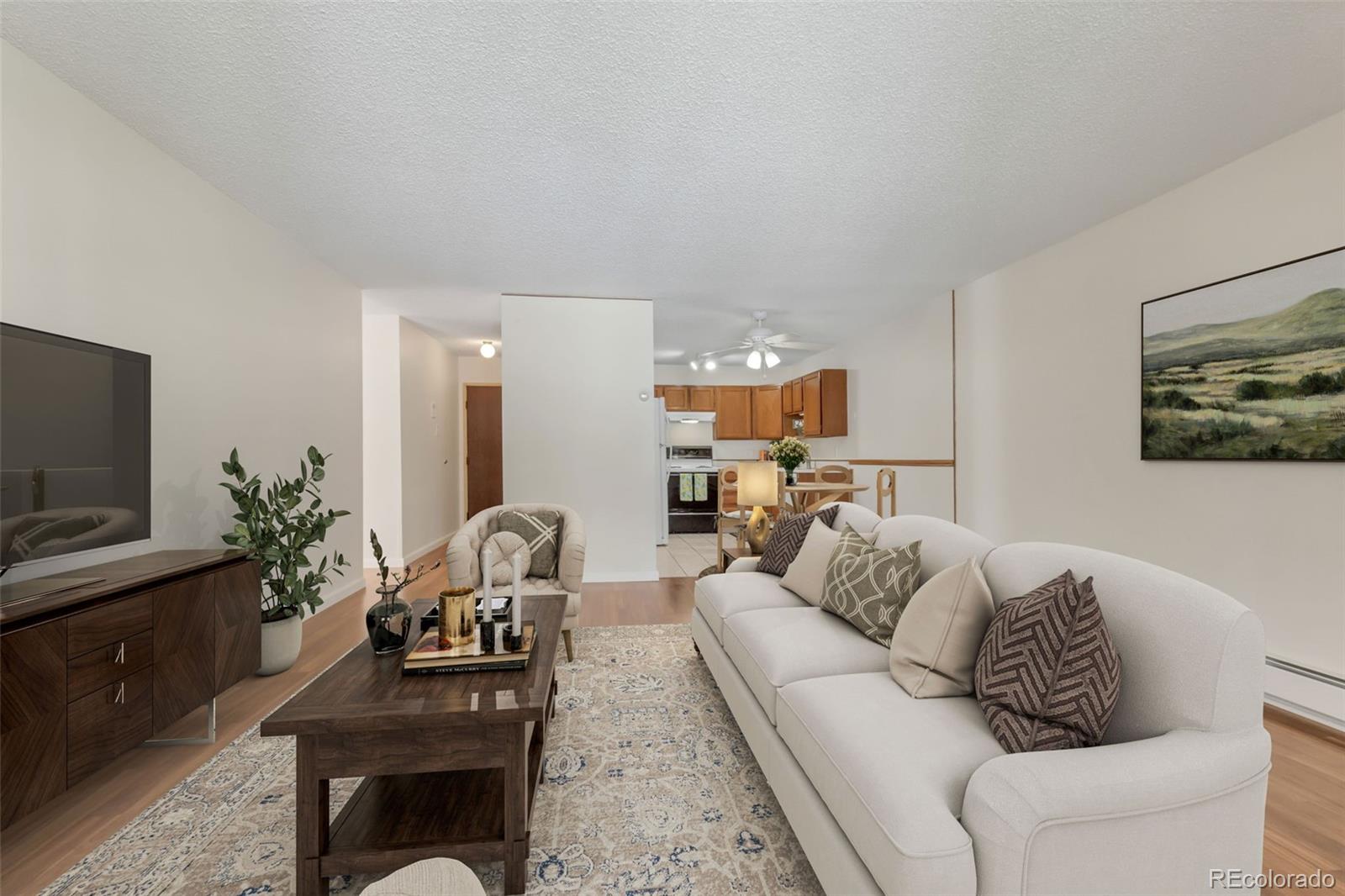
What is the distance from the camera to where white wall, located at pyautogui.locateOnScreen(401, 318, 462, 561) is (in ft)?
19.2

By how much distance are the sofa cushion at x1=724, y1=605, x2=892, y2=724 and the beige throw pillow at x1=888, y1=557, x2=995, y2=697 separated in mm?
263

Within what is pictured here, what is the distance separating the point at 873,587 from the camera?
2.16m

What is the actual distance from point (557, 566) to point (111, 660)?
201 cm

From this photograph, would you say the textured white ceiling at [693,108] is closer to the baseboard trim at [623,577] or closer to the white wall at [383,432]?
the white wall at [383,432]

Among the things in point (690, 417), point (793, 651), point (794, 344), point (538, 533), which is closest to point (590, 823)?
point (793, 651)

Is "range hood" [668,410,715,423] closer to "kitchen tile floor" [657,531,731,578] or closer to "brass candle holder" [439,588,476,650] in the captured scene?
"kitchen tile floor" [657,531,731,578]

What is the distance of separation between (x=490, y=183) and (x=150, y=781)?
287 cm

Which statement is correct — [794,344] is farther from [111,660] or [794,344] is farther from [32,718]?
[32,718]

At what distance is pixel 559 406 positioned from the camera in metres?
4.98

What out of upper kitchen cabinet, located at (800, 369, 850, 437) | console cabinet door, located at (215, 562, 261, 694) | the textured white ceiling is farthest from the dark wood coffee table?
upper kitchen cabinet, located at (800, 369, 850, 437)

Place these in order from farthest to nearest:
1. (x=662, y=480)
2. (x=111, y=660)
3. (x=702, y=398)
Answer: (x=702, y=398) → (x=662, y=480) → (x=111, y=660)

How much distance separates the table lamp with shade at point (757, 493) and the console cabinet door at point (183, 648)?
9.16 ft

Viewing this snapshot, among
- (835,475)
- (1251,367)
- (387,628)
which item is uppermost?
(1251,367)

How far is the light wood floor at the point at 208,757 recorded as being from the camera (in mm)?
1625
